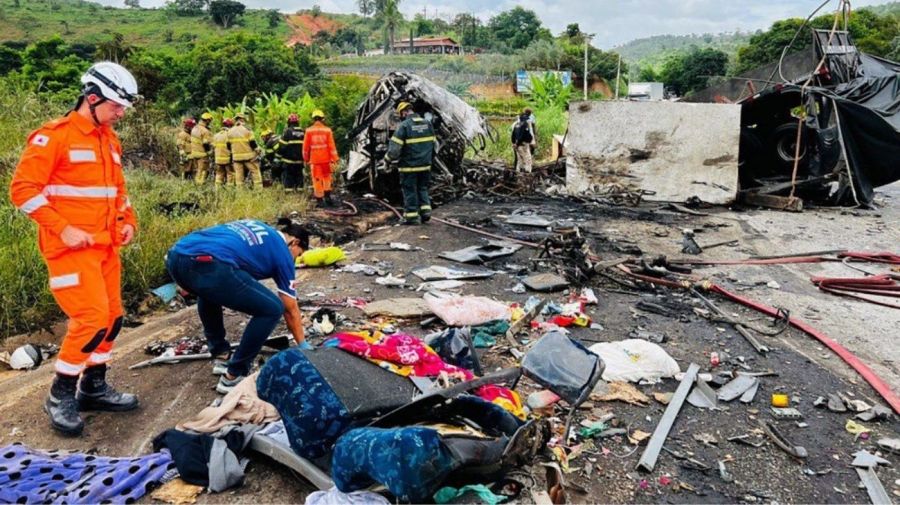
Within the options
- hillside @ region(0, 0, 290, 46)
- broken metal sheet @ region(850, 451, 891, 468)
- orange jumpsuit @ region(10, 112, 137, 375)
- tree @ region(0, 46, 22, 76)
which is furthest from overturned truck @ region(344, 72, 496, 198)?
hillside @ region(0, 0, 290, 46)

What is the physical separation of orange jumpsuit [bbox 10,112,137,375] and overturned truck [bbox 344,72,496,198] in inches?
279

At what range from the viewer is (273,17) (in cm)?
7419

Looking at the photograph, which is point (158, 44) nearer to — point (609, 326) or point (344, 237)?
point (344, 237)

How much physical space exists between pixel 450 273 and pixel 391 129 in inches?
190

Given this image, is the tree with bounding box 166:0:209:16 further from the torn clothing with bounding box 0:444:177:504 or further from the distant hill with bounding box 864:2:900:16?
the torn clothing with bounding box 0:444:177:504

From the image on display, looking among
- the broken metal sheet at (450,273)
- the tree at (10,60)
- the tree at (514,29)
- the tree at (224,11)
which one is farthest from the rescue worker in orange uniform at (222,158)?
the tree at (224,11)

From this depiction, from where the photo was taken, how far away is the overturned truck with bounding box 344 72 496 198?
400 inches

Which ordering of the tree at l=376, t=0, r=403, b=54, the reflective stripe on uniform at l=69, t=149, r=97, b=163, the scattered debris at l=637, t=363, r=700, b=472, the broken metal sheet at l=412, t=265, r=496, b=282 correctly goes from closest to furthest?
the scattered debris at l=637, t=363, r=700, b=472 → the reflective stripe on uniform at l=69, t=149, r=97, b=163 → the broken metal sheet at l=412, t=265, r=496, b=282 → the tree at l=376, t=0, r=403, b=54

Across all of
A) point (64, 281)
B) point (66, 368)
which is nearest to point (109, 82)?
point (64, 281)

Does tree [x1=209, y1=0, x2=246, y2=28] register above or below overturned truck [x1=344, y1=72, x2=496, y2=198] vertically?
above

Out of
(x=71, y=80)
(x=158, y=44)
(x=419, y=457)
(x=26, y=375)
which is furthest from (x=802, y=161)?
(x=158, y=44)

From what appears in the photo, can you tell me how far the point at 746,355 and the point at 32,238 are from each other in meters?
5.92

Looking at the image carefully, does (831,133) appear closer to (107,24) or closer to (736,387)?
(736,387)

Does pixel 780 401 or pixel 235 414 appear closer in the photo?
pixel 235 414
